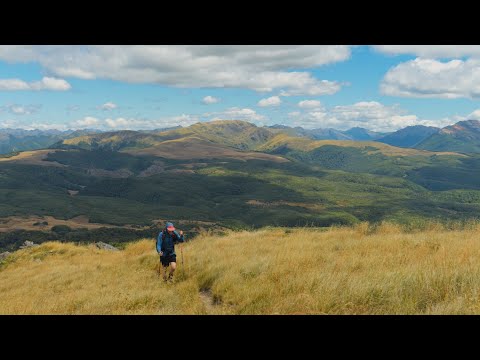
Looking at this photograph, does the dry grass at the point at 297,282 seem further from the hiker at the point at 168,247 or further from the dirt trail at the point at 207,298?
the hiker at the point at 168,247

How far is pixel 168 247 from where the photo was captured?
14070 mm

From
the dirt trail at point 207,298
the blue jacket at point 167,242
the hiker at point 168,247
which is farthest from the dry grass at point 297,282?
the blue jacket at point 167,242

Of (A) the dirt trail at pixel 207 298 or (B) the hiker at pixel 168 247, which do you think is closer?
(A) the dirt trail at pixel 207 298

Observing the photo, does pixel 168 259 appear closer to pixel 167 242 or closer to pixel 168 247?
pixel 168 247

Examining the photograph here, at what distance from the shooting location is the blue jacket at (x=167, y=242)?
1395 centimetres

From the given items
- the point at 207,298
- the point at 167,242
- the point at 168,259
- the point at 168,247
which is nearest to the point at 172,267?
the point at 168,259

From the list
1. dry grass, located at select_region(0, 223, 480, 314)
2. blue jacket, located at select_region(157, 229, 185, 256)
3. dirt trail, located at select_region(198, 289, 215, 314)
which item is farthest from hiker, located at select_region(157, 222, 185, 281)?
dirt trail, located at select_region(198, 289, 215, 314)

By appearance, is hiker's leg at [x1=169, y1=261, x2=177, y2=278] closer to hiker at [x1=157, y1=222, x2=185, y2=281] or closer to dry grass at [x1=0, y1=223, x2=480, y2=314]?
hiker at [x1=157, y1=222, x2=185, y2=281]

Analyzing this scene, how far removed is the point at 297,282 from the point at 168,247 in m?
6.79

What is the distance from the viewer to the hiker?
1383 centimetres
